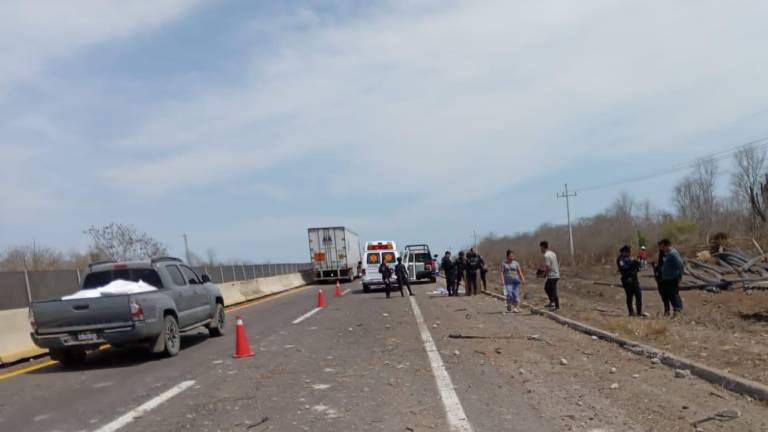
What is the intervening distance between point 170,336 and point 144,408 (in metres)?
4.23

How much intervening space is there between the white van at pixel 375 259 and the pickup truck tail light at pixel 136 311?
17.7m

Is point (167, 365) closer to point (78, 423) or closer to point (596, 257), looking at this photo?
point (78, 423)

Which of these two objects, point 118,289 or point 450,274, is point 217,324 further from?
point 450,274

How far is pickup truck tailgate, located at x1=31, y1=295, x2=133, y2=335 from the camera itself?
412 inches

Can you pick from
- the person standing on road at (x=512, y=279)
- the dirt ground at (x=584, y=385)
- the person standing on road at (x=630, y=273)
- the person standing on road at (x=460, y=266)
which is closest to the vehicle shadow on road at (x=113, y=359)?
the dirt ground at (x=584, y=385)

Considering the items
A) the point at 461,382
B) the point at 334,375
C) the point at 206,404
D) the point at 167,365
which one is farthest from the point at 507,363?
the point at 167,365

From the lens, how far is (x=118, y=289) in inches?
449

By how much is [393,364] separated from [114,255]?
3084cm

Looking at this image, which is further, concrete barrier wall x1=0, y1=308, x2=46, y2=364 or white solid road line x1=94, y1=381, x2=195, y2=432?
concrete barrier wall x1=0, y1=308, x2=46, y2=364

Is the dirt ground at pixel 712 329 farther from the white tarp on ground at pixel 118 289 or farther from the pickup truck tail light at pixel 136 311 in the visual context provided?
the white tarp on ground at pixel 118 289

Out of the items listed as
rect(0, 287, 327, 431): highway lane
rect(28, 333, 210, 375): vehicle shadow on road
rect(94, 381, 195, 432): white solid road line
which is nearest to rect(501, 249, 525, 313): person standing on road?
rect(0, 287, 327, 431): highway lane

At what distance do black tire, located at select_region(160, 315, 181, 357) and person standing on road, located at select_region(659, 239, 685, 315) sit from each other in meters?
10.3

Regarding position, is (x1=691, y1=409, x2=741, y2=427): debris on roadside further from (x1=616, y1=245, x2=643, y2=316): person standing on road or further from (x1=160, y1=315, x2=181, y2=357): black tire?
(x1=616, y1=245, x2=643, y2=316): person standing on road

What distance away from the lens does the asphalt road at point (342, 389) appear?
6.49 metres
